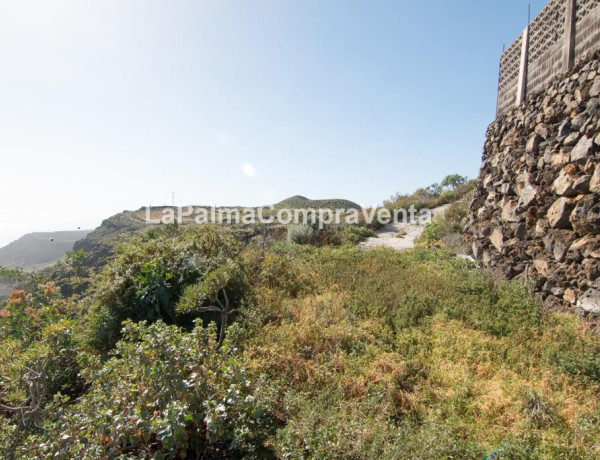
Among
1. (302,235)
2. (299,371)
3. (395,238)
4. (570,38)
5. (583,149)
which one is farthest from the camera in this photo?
(395,238)

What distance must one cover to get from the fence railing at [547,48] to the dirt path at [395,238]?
5.01m

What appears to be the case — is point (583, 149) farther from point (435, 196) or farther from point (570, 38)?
point (435, 196)

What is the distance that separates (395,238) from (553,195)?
24.7 feet

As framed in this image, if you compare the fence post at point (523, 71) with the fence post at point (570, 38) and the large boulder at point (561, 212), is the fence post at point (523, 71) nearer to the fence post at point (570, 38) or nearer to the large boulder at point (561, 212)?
the fence post at point (570, 38)

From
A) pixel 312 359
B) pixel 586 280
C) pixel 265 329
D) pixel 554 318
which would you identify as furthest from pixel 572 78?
pixel 265 329

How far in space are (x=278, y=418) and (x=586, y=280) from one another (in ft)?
14.2

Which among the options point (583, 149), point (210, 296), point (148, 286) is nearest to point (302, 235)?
point (148, 286)

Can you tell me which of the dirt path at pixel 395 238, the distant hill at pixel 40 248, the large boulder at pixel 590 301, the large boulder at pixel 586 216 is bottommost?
the distant hill at pixel 40 248

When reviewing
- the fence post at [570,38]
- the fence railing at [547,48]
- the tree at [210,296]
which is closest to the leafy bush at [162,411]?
the tree at [210,296]

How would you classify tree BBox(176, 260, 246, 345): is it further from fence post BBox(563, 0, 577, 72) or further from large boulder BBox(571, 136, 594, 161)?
fence post BBox(563, 0, 577, 72)

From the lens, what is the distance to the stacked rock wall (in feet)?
14.1

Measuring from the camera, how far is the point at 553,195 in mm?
5051

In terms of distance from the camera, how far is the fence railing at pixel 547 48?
4895mm

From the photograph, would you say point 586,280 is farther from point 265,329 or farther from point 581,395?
point 265,329
